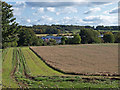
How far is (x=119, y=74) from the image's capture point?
25.1m

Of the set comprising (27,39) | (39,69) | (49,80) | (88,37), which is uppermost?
(49,80)

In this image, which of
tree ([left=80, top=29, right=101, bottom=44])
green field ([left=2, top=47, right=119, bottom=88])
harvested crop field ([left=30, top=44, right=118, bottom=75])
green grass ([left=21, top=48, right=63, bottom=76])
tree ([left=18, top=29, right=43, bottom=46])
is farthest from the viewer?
tree ([left=80, top=29, right=101, bottom=44])

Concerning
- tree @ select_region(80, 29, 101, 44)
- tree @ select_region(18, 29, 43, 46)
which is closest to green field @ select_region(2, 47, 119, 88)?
tree @ select_region(18, 29, 43, 46)

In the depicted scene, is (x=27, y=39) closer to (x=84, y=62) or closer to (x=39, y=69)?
(x=84, y=62)

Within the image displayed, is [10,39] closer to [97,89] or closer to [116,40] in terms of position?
[97,89]

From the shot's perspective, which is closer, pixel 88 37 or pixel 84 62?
pixel 84 62

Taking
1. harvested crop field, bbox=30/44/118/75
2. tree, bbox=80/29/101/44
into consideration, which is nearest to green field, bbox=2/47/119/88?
harvested crop field, bbox=30/44/118/75

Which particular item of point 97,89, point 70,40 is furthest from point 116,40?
point 97,89

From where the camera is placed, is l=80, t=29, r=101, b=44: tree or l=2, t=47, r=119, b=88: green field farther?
l=80, t=29, r=101, b=44: tree

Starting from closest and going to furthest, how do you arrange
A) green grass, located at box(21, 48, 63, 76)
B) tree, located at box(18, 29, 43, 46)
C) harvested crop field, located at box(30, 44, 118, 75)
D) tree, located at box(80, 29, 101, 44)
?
green grass, located at box(21, 48, 63, 76) < harvested crop field, located at box(30, 44, 118, 75) < tree, located at box(18, 29, 43, 46) < tree, located at box(80, 29, 101, 44)

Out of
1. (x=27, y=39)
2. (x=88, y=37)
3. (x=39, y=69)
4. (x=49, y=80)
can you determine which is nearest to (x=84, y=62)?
(x=39, y=69)

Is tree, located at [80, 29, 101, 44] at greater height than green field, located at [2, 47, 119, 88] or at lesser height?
lesser

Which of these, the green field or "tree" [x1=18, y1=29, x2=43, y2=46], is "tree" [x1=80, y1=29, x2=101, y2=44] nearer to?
"tree" [x1=18, y1=29, x2=43, y2=46]

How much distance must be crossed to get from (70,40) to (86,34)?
1403cm
